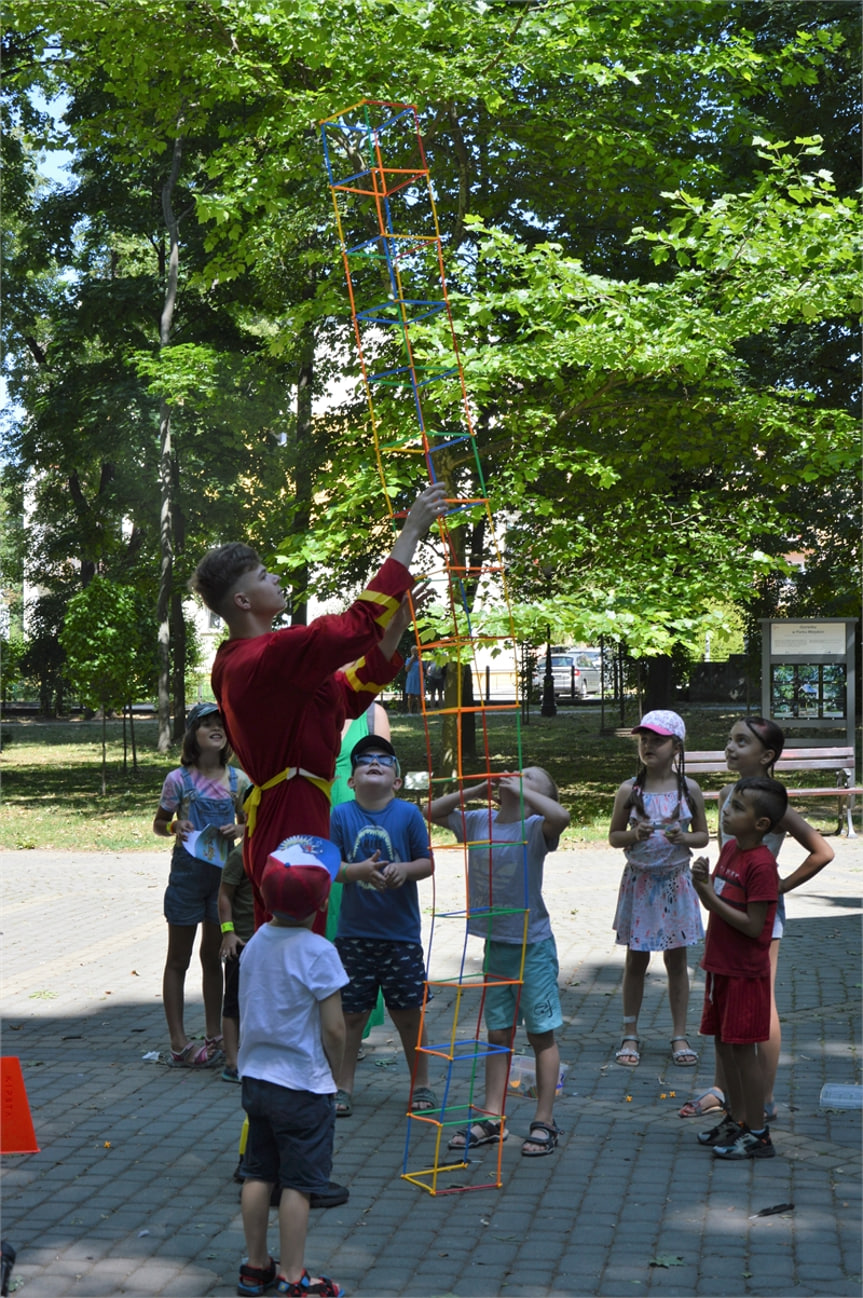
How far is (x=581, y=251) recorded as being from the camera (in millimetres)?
18859

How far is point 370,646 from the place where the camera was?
12.8 feet

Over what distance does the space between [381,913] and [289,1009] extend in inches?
68.3

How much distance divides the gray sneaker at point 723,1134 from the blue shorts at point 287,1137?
2.00 m

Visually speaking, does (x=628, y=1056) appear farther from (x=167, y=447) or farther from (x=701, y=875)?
(x=167, y=447)

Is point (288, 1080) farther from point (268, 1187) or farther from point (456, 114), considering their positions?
point (456, 114)

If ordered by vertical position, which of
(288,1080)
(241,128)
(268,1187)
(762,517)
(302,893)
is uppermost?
(241,128)

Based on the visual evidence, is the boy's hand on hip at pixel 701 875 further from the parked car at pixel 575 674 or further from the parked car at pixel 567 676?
the parked car at pixel 575 674

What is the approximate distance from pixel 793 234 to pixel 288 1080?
39.5ft

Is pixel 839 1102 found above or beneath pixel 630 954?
beneath

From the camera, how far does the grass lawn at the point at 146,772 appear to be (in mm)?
16766

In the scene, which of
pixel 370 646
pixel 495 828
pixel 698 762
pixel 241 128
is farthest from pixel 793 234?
pixel 370 646

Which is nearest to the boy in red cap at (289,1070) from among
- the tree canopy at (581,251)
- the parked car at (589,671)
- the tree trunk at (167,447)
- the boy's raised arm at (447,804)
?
the boy's raised arm at (447,804)

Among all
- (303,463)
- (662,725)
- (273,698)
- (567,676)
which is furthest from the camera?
(567,676)

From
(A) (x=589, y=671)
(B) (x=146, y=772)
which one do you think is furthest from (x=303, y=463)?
(A) (x=589, y=671)
